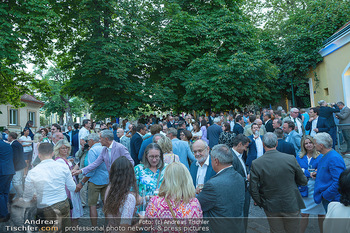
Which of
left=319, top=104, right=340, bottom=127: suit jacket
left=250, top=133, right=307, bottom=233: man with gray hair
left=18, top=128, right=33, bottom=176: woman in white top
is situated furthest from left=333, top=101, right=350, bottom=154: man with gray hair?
left=18, top=128, right=33, bottom=176: woman in white top

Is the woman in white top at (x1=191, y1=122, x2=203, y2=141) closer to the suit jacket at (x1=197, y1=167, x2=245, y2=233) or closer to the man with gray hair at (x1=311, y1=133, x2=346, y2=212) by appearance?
the man with gray hair at (x1=311, y1=133, x2=346, y2=212)

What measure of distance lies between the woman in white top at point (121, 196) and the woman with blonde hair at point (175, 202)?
0.31m

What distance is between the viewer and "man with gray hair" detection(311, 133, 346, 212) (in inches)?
167

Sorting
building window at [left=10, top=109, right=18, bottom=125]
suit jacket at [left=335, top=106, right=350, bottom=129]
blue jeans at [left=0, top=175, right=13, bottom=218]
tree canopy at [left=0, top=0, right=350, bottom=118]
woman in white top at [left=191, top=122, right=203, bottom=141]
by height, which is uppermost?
tree canopy at [left=0, top=0, right=350, bottom=118]

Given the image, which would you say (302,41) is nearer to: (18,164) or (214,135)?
(214,135)

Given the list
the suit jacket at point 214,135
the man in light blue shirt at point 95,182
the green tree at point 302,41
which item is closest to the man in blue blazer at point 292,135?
the suit jacket at point 214,135

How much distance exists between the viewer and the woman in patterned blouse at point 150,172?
4082 millimetres

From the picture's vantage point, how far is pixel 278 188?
4.24 metres

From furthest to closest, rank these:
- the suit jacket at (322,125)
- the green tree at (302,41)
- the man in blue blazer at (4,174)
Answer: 1. the green tree at (302,41)
2. the suit jacket at (322,125)
3. the man in blue blazer at (4,174)

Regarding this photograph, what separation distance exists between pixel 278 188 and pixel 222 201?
4.19ft

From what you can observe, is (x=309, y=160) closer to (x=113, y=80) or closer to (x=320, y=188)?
(x=320, y=188)

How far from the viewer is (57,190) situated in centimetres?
416

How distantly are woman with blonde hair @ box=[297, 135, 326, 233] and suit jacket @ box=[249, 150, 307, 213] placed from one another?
0.77 meters

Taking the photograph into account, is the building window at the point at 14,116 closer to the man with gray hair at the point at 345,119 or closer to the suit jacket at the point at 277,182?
the man with gray hair at the point at 345,119
